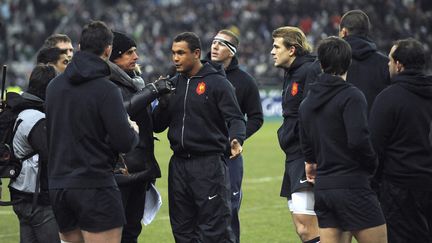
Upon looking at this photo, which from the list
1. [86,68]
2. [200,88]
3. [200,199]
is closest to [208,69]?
[200,88]

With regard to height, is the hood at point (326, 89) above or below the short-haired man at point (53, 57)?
below

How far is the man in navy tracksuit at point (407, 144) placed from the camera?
6.80 metres

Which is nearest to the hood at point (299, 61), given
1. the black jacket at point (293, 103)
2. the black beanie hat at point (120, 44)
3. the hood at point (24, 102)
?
the black jacket at point (293, 103)

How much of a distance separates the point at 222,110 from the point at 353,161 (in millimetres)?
1677

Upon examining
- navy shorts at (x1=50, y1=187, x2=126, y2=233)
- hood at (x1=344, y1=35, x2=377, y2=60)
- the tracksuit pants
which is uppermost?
hood at (x1=344, y1=35, x2=377, y2=60)

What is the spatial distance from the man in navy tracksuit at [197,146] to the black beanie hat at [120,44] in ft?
1.29

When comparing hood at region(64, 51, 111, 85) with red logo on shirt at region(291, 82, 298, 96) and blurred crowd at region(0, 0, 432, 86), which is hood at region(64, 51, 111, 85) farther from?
blurred crowd at region(0, 0, 432, 86)

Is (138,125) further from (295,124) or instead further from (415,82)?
(415,82)

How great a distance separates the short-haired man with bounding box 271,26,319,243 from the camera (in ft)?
25.5

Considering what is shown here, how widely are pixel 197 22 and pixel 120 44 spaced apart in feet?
103

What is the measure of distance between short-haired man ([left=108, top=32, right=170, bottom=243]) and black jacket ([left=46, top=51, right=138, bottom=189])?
96cm

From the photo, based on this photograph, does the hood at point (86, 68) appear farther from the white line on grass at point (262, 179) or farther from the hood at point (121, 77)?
the white line on grass at point (262, 179)

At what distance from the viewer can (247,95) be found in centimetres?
942

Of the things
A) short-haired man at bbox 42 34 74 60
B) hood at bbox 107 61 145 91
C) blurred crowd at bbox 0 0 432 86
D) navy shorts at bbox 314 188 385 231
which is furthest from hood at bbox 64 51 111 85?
blurred crowd at bbox 0 0 432 86
